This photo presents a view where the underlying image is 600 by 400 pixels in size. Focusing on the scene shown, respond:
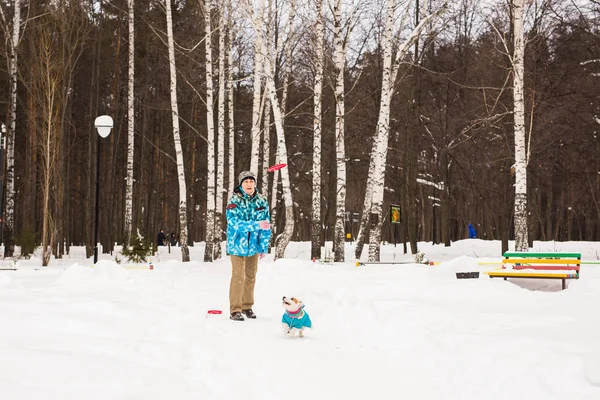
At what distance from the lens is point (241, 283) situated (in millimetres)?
8508

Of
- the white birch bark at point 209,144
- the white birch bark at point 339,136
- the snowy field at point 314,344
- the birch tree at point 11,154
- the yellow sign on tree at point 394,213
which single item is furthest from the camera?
the yellow sign on tree at point 394,213

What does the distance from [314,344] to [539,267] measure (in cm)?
657

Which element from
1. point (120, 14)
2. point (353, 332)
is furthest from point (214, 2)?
point (353, 332)

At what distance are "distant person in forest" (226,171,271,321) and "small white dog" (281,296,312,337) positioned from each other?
129 cm

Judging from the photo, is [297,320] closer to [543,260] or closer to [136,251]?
[543,260]

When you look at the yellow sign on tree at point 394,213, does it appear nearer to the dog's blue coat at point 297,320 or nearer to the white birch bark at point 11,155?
the white birch bark at point 11,155

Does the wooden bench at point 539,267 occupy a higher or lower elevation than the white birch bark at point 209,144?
lower

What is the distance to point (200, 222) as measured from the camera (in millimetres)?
66750

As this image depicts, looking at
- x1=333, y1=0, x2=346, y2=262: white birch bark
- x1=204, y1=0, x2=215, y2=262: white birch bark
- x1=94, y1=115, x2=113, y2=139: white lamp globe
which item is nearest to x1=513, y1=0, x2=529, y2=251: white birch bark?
x1=333, y1=0, x2=346, y2=262: white birch bark

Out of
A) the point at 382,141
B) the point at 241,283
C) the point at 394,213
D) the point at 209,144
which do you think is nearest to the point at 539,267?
the point at 241,283

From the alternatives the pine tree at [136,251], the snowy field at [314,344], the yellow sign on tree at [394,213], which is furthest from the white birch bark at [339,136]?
the snowy field at [314,344]

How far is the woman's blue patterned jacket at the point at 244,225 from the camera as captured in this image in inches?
332

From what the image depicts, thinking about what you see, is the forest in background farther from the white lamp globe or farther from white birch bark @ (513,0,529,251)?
white birch bark @ (513,0,529,251)

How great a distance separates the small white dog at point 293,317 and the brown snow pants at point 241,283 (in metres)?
1.31
